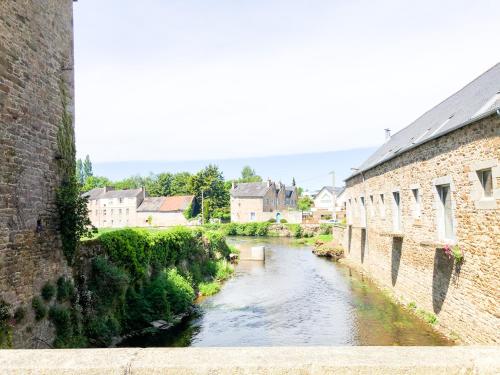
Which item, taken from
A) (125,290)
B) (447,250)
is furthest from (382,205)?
(125,290)

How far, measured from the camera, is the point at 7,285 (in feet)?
23.0

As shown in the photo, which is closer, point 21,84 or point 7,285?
point 7,285

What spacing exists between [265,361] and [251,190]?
207 feet

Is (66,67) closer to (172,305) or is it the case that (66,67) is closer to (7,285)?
(7,285)

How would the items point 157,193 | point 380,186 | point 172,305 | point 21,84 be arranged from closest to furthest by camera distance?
point 21,84, point 172,305, point 380,186, point 157,193

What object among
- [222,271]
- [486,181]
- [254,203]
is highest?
[486,181]

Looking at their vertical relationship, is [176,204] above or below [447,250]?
above

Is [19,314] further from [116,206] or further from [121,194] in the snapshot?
[121,194]

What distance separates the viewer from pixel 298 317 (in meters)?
13.5

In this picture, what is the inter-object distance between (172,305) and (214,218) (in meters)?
51.3

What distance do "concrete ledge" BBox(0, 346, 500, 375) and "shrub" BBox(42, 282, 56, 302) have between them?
6.57 metres

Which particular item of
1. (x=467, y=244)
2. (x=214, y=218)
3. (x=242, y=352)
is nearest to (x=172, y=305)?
(x=467, y=244)

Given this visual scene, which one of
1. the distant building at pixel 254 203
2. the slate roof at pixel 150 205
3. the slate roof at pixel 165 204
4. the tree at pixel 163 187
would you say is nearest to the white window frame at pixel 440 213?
the distant building at pixel 254 203

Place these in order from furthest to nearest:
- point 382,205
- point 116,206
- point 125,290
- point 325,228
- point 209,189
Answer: point 209,189, point 116,206, point 325,228, point 382,205, point 125,290
